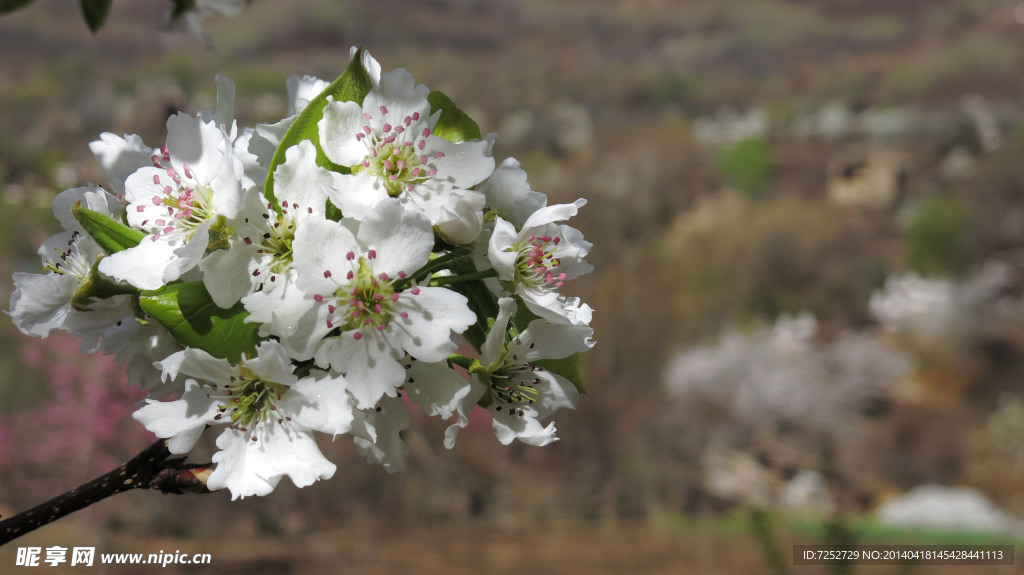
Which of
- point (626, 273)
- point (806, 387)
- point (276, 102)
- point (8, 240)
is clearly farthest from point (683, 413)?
point (276, 102)

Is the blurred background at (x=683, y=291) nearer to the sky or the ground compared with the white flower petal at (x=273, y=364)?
nearer to the sky

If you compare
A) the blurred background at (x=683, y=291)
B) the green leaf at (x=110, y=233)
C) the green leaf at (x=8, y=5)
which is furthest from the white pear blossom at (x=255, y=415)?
the blurred background at (x=683, y=291)

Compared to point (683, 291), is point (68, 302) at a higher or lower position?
lower

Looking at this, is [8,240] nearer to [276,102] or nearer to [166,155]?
[276,102]

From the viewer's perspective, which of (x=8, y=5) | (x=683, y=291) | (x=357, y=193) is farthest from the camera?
(x=683, y=291)

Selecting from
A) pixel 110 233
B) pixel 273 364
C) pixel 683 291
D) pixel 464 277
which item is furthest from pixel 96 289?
pixel 683 291

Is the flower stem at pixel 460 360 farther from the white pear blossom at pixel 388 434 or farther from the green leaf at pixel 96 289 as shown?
the green leaf at pixel 96 289

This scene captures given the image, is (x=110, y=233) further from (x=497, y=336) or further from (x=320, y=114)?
(x=497, y=336)

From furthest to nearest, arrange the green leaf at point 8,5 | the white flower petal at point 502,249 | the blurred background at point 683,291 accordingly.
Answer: the blurred background at point 683,291 < the white flower petal at point 502,249 < the green leaf at point 8,5
